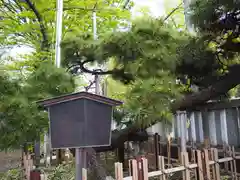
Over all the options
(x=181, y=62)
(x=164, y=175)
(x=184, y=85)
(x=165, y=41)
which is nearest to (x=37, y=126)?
(x=164, y=175)

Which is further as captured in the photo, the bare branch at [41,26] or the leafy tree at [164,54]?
the bare branch at [41,26]

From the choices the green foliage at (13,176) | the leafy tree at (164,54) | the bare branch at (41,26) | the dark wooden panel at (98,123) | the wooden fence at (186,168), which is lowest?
the green foliage at (13,176)

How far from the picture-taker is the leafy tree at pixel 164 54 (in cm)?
253

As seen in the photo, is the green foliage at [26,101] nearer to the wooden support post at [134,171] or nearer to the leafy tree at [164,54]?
the leafy tree at [164,54]

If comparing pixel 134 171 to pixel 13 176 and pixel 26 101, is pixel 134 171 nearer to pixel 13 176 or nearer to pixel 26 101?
pixel 26 101

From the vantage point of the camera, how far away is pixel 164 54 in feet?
8.60

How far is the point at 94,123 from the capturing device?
6.89 ft

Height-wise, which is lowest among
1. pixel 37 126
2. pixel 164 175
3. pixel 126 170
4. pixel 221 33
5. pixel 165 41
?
pixel 126 170

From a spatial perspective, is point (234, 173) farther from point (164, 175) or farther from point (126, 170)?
point (126, 170)

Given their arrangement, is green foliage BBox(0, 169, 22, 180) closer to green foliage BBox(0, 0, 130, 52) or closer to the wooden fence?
the wooden fence

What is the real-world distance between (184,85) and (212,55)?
3.00ft

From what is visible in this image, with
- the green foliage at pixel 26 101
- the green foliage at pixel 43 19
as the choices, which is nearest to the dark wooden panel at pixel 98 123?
the green foliage at pixel 26 101

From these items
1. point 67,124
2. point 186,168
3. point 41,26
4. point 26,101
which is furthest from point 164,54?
point 41,26

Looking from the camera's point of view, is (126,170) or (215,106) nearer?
(215,106)
